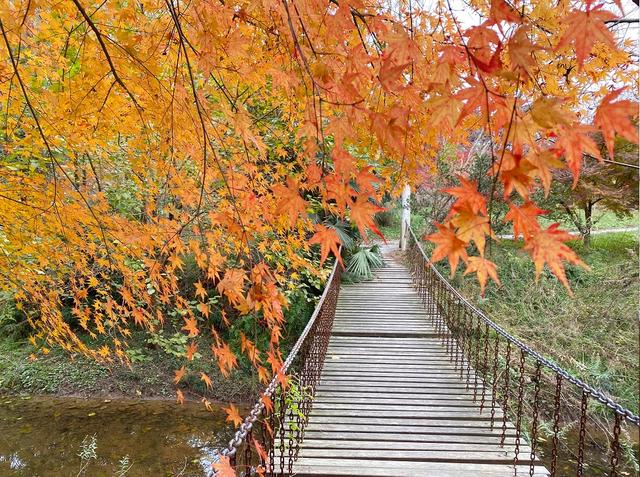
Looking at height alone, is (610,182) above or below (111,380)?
above

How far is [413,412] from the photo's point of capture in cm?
439

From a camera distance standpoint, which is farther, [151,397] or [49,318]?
[151,397]

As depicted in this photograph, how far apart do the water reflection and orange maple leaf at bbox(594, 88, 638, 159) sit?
605 cm

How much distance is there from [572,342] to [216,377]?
21.1 ft

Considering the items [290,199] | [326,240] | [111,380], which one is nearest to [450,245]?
[326,240]

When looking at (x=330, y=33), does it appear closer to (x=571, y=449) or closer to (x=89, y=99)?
(x=89, y=99)

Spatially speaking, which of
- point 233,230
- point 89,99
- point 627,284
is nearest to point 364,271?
point 627,284

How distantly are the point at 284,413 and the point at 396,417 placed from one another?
1699 mm

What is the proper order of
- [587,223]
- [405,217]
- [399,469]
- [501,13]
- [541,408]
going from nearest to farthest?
[501,13] < [399,469] < [541,408] < [587,223] < [405,217]

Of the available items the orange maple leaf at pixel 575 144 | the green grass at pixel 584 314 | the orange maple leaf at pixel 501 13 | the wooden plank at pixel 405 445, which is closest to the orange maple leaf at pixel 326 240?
the orange maple leaf at pixel 575 144

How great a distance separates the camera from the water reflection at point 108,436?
19.9ft

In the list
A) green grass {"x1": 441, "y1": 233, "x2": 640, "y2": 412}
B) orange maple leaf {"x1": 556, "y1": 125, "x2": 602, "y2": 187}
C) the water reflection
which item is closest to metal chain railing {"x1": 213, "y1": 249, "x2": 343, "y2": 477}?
the water reflection

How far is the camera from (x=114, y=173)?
5.76 meters

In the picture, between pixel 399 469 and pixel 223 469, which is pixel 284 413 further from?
pixel 223 469
